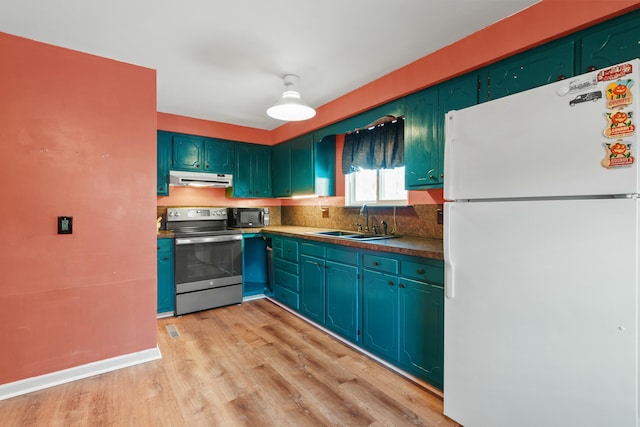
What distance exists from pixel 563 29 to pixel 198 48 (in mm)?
2284

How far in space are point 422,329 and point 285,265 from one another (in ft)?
6.37

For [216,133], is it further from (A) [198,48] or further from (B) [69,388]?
(B) [69,388]

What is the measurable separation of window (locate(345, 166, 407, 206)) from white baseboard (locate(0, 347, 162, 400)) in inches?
97.1

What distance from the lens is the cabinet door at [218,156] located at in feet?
13.4

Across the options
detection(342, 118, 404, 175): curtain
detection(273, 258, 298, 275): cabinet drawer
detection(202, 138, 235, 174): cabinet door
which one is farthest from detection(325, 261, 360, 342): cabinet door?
detection(202, 138, 235, 174): cabinet door

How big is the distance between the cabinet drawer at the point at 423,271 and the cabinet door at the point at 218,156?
2931 millimetres

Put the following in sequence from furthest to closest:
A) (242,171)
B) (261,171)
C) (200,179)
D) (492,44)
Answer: (261,171) → (242,171) → (200,179) → (492,44)

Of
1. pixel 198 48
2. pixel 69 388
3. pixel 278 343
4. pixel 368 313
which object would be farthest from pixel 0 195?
pixel 368 313

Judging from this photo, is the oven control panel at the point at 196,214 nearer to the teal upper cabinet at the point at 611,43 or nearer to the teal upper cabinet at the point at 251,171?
the teal upper cabinet at the point at 251,171

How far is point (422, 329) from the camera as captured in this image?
2.08 metres

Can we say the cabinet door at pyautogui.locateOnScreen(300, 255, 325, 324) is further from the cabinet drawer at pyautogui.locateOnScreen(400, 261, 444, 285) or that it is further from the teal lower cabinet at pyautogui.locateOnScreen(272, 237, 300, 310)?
the cabinet drawer at pyautogui.locateOnScreen(400, 261, 444, 285)

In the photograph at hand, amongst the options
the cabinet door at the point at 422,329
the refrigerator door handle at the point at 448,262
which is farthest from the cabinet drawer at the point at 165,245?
the refrigerator door handle at the point at 448,262

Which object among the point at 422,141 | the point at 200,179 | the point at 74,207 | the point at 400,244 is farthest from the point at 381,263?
the point at 200,179

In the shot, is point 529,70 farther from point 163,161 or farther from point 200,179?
point 163,161
